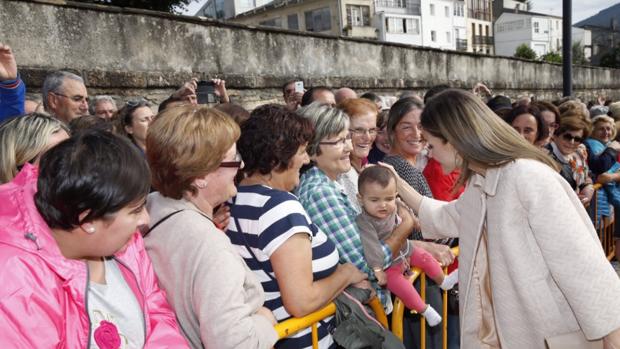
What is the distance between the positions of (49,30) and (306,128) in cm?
478

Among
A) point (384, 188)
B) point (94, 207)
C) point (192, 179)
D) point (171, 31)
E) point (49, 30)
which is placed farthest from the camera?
point (171, 31)

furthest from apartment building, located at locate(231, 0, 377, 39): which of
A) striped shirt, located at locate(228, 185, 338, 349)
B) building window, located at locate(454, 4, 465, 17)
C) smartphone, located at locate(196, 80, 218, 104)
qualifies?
striped shirt, located at locate(228, 185, 338, 349)

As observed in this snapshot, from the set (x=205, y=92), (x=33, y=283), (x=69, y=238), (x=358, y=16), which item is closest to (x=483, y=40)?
(x=358, y=16)

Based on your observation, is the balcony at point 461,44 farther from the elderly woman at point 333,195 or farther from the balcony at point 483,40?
the elderly woman at point 333,195

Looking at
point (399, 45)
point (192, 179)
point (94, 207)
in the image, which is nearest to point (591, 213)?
point (192, 179)

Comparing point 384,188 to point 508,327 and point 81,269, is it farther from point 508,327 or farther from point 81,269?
point 81,269

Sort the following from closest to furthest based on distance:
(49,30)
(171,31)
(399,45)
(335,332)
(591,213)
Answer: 1. (335,332)
2. (591,213)
3. (49,30)
4. (171,31)
5. (399,45)

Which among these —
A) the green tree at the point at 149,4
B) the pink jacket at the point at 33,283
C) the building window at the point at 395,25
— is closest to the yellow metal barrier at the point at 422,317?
the pink jacket at the point at 33,283

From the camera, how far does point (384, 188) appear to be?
2717 millimetres

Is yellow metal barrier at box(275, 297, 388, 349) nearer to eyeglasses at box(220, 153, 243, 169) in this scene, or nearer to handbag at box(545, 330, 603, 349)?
eyeglasses at box(220, 153, 243, 169)

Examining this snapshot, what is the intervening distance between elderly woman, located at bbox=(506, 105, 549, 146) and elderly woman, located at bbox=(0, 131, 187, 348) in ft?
12.1

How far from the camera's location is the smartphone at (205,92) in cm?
597

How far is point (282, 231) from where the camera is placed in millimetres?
1894

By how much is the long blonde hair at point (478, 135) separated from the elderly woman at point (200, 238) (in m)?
1.02
